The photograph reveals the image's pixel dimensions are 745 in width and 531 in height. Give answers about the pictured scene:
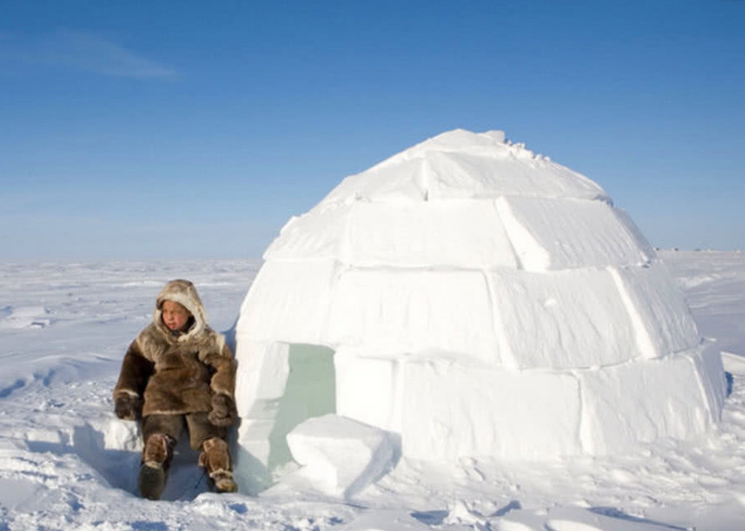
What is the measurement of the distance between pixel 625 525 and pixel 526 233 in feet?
5.81

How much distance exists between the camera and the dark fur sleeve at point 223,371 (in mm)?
4055

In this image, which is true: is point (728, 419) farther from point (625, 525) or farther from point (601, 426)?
point (625, 525)

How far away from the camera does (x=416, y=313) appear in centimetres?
354

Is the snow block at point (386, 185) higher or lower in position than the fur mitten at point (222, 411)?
higher

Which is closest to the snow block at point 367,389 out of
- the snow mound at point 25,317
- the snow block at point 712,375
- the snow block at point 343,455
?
the snow block at point 343,455

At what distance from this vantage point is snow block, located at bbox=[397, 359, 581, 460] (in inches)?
130

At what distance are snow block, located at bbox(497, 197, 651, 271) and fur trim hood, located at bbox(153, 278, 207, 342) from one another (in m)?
2.20

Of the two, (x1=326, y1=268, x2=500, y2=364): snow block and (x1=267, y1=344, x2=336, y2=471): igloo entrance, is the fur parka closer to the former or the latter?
(x1=267, y1=344, x2=336, y2=471): igloo entrance

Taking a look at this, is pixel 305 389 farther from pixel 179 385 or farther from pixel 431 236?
pixel 431 236

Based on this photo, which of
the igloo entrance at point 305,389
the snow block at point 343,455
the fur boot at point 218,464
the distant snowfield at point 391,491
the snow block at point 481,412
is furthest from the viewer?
the igloo entrance at point 305,389

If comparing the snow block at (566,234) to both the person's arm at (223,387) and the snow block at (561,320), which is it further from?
the person's arm at (223,387)

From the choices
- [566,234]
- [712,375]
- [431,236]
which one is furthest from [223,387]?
[712,375]

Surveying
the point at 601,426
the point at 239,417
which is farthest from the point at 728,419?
the point at 239,417

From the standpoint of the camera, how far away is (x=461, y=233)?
3715 millimetres
